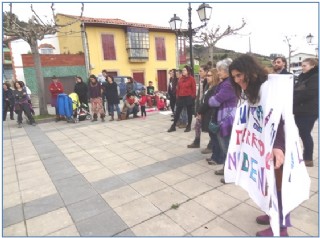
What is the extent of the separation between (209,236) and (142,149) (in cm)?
301

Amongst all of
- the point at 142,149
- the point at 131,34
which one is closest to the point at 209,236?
the point at 142,149

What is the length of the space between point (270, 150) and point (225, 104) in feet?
Result: 6.21

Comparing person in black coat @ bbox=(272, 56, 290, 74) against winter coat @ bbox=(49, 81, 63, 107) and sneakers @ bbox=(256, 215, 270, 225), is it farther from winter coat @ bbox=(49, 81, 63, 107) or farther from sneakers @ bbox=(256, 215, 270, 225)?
winter coat @ bbox=(49, 81, 63, 107)

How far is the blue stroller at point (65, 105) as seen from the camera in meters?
8.88

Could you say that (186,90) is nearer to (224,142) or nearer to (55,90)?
(224,142)

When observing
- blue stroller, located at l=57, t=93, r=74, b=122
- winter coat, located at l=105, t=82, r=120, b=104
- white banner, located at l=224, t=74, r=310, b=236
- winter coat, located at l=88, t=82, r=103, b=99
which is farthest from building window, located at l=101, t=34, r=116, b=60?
white banner, located at l=224, t=74, r=310, b=236

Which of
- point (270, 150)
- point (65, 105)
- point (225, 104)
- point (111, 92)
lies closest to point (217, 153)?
point (225, 104)

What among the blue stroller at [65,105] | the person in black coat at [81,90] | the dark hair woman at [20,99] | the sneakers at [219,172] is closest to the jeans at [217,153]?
the sneakers at [219,172]

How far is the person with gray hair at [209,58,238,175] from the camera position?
361 centimetres

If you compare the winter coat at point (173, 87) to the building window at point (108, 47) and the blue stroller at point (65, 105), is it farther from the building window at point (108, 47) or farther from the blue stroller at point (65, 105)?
the building window at point (108, 47)

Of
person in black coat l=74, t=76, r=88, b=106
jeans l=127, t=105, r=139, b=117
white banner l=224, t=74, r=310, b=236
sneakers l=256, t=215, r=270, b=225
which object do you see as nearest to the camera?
white banner l=224, t=74, r=310, b=236

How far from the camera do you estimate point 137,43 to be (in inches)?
849

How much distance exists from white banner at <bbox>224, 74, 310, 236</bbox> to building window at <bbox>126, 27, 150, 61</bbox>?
2004 centimetres

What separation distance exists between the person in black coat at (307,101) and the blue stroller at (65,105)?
720 centimetres
